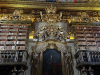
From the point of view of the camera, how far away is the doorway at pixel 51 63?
316 inches

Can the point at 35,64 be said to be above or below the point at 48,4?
below

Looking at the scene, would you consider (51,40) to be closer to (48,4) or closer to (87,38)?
(87,38)

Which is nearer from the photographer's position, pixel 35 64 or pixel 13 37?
pixel 35 64

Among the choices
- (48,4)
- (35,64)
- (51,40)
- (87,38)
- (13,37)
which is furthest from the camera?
(48,4)

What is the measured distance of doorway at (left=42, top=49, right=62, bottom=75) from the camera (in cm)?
802

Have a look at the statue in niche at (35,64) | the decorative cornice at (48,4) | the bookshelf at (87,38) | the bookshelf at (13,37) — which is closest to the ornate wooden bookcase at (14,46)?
the bookshelf at (13,37)

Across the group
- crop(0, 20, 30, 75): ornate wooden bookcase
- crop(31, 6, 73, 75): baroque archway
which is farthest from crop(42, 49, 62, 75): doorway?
crop(0, 20, 30, 75): ornate wooden bookcase

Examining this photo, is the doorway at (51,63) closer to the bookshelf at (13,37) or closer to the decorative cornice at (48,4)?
the bookshelf at (13,37)

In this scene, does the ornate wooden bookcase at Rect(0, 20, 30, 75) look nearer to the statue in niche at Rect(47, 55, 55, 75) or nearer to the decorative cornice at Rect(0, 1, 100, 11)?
the statue in niche at Rect(47, 55, 55, 75)

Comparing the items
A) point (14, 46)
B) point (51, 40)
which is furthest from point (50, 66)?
point (14, 46)

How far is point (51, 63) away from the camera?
27.2 ft

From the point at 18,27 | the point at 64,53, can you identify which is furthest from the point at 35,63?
the point at 18,27

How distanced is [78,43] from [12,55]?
4135mm

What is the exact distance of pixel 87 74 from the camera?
A: 717 centimetres
